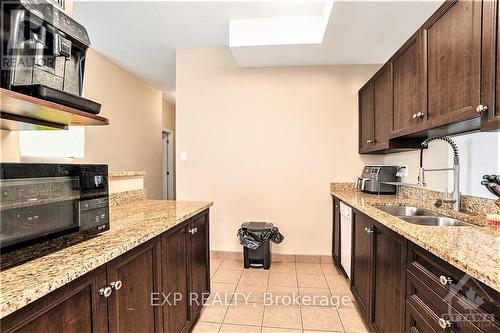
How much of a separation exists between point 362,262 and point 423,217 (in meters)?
0.60

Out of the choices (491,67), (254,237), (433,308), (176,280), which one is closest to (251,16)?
(491,67)

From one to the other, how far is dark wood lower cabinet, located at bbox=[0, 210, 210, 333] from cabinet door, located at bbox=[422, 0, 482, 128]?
1712mm

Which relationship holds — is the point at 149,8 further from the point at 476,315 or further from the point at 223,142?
the point at 476,315

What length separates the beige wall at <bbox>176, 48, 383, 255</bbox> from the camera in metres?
3.22

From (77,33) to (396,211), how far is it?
231cm

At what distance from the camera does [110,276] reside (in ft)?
3.06

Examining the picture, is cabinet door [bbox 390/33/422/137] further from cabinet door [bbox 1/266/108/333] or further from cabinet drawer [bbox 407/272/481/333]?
cabinet door [bbox 1/266/108/333]

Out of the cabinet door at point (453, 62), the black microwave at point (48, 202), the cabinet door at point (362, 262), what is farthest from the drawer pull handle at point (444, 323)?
the black microwave at point (48, 202)

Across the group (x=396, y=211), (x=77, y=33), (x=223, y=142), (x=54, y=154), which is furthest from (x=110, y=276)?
(x=223, y=142)

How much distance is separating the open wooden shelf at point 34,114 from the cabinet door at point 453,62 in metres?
1.80

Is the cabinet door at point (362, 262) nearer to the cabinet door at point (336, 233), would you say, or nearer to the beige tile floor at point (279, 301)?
the beige tile floor at point (279, 301)

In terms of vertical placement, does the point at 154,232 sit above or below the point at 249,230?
above

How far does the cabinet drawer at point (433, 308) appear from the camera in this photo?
0.86 metres

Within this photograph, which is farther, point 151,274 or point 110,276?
point 151,274
